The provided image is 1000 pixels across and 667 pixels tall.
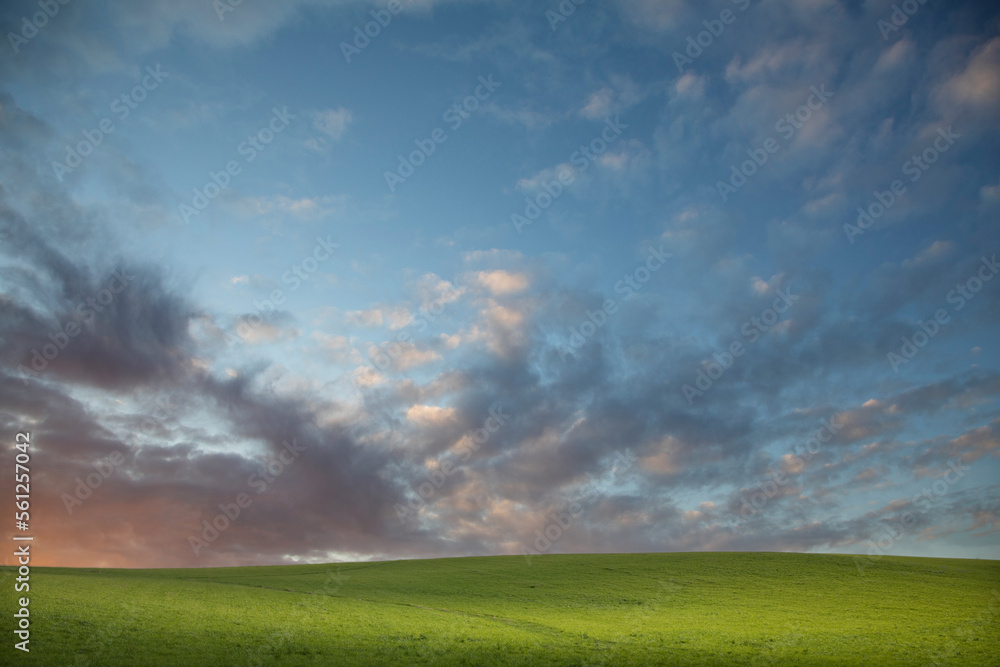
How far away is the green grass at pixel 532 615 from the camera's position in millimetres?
25250

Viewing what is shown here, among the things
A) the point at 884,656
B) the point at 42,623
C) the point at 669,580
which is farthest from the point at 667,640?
the point at 42,623

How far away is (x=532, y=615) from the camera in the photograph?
3822 cm

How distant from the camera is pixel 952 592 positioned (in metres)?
45.8

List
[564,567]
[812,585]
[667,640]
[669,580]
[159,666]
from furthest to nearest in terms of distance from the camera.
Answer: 1. [564,567]
2. [669,580]
3. [812,585]
4. [667,640]
5. [159,666]

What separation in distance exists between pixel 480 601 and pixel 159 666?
26802 millimetres

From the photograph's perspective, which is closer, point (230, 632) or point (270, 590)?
point (230, 632)

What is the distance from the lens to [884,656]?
27.2 m

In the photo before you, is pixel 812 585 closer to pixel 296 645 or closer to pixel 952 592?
pixel 952 592

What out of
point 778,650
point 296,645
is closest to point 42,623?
point 296,645

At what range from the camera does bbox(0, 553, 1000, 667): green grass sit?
25.2 metres

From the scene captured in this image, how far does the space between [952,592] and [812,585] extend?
11238 mm

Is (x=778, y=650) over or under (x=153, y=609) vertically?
under

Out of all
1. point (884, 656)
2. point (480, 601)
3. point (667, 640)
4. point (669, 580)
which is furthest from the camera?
point (669, 580)

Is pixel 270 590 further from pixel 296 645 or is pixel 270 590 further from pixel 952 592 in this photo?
pixel 952 592
